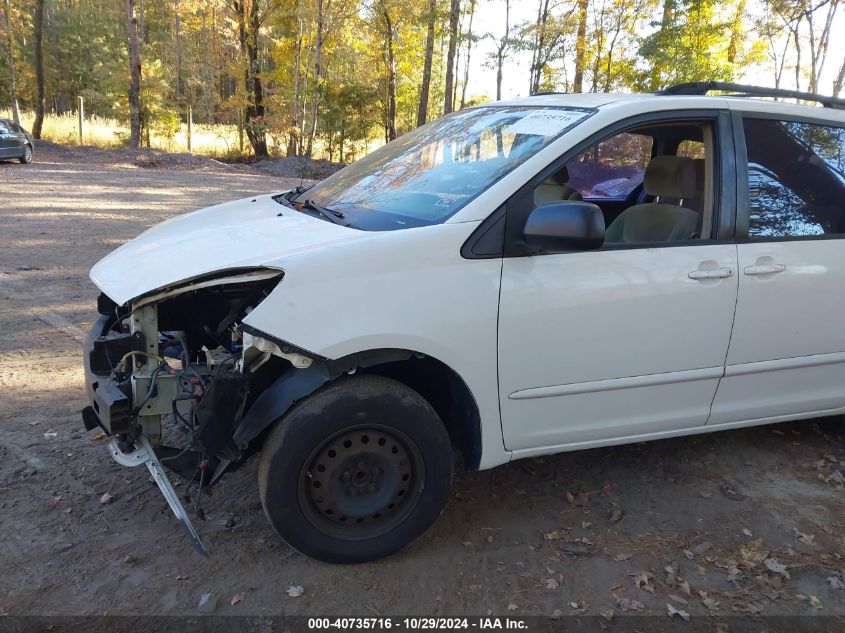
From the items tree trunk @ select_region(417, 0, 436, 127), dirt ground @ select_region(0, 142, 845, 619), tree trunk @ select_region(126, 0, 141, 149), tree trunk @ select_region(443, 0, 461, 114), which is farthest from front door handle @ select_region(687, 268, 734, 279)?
tree trunk @ select_region(126, 0, 141, 149)

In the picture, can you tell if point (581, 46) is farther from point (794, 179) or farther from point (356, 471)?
point (356, 471)

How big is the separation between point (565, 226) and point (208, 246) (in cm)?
150

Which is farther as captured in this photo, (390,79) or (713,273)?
(390,79)

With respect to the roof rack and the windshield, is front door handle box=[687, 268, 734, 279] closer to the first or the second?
the windshield

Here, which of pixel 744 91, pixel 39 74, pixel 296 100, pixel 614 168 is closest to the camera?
pixel 744 91

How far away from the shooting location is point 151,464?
8.79 feet

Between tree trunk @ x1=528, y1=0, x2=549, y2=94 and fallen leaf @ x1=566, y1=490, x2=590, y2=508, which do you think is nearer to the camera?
fallen leaf @ x1=566, y1=490, x2=590, y2=508

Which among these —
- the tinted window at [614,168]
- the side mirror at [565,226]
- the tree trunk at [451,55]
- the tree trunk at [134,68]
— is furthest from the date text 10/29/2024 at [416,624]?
the tree trunk at [134,68]

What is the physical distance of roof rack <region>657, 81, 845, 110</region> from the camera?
3.41 m

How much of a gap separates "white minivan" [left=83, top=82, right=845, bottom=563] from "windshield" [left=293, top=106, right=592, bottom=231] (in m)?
0.02

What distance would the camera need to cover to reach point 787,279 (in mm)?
3166

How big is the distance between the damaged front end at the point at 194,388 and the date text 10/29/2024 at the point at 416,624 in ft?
1.93

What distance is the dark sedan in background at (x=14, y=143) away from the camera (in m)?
17.8

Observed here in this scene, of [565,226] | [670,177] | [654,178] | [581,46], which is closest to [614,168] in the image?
[654,178]
